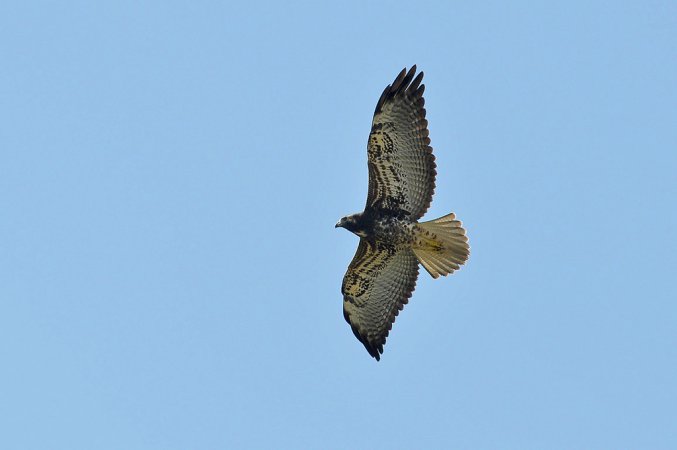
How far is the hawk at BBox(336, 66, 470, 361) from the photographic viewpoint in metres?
17.9

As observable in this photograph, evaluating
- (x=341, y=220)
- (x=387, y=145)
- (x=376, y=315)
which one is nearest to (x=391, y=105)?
(x=387, y=145)

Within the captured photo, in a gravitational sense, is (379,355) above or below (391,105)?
below

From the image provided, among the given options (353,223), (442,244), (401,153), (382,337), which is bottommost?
(382,337)

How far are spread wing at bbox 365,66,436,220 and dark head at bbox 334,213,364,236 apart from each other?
243 mm

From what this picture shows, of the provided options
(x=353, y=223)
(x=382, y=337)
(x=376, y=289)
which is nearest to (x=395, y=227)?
(x=353, y=223)

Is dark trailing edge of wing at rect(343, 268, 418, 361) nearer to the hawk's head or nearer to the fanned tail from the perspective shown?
the fanned tail

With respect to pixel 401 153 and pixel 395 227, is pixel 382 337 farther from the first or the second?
pixel 401 153

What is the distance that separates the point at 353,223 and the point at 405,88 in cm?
198

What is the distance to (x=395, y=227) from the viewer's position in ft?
60.4

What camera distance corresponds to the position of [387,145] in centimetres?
1802

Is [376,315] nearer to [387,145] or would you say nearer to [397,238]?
[397,238]

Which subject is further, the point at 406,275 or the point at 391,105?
the point at 406,275

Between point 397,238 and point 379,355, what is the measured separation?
1.88 metres

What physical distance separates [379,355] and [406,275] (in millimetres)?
1203
